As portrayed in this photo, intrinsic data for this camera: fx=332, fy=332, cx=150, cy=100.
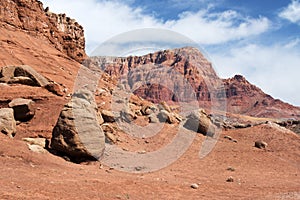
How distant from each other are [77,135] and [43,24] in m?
37.9

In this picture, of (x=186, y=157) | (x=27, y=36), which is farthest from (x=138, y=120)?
(x=27, y=36)

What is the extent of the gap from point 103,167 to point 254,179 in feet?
24.6

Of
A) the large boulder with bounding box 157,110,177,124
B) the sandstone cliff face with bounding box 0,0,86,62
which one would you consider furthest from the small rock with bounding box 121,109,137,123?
the sandstone cliff face with bounding box 0,0,86,62

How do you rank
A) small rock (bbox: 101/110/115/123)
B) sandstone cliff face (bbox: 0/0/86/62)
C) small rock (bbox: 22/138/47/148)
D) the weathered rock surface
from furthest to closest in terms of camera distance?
sandstone cliff face (bbox: 0/0/86/62) → small rock (bbox: 101/110/115/123) → the weathered rock surface → small rock (bbox: 22/138/47/148)

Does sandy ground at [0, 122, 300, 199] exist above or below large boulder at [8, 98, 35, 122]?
below

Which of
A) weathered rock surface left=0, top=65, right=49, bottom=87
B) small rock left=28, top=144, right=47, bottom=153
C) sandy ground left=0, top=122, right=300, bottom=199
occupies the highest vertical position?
weathered rock surface left=0, top=65, right=49, bottom=87

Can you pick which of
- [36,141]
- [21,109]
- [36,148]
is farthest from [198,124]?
[36,148]

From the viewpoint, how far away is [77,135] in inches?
589

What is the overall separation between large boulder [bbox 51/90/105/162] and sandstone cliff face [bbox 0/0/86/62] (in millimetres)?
31910

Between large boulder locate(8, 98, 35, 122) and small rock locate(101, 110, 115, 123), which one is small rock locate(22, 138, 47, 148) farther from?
small rock locate(101, 110, 115, 123)

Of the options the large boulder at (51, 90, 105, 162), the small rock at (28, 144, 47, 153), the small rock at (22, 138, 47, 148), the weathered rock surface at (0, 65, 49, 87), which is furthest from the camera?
the weathered rock surface at (0, 65, 49, 87)

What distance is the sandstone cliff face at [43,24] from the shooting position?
4403 centimetres

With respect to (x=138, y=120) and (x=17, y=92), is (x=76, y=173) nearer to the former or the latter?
(x=17, y=92)

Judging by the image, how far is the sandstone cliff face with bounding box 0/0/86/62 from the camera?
144 ft
